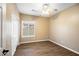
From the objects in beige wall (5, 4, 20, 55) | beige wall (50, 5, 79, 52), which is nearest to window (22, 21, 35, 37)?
beige wall (5, 4, 20, 55)

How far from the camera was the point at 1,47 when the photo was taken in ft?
5.07

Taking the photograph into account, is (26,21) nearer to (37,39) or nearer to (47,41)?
(37,39)

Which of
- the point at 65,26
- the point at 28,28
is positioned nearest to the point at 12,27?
the point at 28,28

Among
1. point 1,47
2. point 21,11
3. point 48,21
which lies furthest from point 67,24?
point 1,47

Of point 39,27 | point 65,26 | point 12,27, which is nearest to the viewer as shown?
point 12,27

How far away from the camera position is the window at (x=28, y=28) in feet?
6.18

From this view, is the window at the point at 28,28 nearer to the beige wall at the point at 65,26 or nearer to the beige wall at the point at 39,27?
the beige wall at the point at 39,27

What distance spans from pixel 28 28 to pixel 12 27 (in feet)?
1.04

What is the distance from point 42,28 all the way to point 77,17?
3.69ft

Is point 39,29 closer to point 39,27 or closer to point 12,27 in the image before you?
point 39,27

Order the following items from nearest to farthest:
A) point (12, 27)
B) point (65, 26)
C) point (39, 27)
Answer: point (12, 27) < point (39, 27) < point (65, 26)

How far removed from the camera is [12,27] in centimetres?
182

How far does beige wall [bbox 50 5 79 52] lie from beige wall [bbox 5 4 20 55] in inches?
30.2

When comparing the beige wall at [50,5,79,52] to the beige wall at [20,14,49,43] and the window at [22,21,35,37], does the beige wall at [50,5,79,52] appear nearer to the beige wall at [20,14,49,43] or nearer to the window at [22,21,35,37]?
the beige wall at [20,14,49,43]
